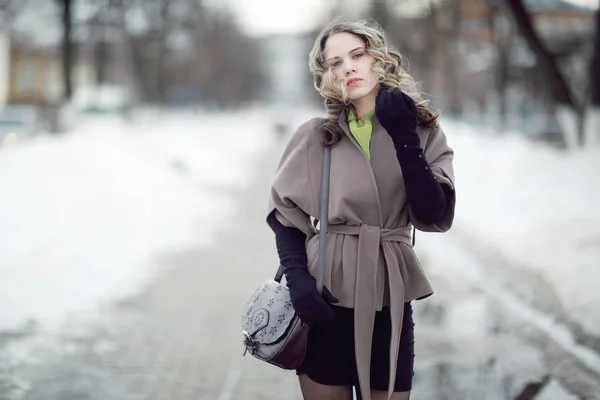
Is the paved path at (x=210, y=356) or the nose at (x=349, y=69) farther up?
the nose at (x=349, y=69)

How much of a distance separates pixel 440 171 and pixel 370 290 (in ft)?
1.48

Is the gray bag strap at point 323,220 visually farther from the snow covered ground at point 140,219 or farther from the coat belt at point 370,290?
the snow covered ground at point 140,219

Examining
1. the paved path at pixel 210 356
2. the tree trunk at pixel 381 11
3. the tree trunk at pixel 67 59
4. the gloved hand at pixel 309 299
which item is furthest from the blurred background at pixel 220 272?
the tree trunk at pixel 381 11

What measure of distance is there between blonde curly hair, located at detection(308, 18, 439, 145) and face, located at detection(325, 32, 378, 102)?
0.02 metres

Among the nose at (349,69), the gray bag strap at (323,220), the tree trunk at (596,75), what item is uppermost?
the tree trunk at (596,75)

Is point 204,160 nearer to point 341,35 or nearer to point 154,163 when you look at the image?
point 154,163

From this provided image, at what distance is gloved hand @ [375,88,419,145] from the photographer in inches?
110

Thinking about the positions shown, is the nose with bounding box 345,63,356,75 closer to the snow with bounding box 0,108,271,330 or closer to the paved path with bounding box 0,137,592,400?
the paved path with bounding box 0,137,592,400

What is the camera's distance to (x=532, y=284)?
9.82 metres

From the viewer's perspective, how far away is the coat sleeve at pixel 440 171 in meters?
2.96

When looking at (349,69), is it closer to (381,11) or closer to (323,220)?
(323,220)

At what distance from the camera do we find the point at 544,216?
12.8 metres

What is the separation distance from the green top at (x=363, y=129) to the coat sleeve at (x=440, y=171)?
179mm

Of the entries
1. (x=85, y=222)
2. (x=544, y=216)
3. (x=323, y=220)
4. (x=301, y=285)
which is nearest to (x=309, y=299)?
(x=301, y=285)
